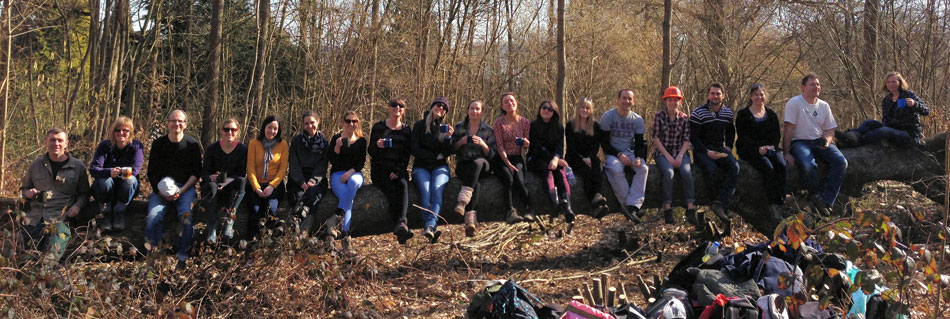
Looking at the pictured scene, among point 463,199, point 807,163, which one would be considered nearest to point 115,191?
point 463,199

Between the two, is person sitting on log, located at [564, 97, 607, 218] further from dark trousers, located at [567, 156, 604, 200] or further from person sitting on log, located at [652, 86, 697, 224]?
person sitting on log, located at [652, 86, 697, 224]

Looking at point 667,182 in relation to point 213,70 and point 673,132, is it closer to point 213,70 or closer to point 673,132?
point 673,132

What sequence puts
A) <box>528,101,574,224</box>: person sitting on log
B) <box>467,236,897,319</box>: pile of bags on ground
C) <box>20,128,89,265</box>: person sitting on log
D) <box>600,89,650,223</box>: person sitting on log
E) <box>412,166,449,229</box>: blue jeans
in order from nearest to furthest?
<box>467,236,897,319</box>: pile of bags on ground < <box>20,128,89,265</box>: person sitting on log < <box>412,166,449,229</box>: blue jeans < <box>528,101,574,224</box>: person sitting on log < <box>600,89,650,223</box>: person sitting on log

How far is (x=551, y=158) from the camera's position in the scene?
21.0ft

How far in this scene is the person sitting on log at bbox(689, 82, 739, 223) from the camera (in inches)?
258

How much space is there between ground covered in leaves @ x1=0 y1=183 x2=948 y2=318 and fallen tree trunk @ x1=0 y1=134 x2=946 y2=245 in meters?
0.33

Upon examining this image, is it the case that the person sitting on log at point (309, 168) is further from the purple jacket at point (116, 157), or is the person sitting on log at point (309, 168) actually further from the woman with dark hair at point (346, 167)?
the purple jacket at point (116, 157)

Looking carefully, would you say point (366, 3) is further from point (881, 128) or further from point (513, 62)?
point (881, 128)

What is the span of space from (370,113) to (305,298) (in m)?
6.41

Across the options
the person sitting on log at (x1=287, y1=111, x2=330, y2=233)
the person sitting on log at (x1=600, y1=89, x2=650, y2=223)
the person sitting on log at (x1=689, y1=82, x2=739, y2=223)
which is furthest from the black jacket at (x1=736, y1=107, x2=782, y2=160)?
the person sitting on log at (x1=287, y1=111, x2=330, y2=233)

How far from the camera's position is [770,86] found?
16656 millimetres

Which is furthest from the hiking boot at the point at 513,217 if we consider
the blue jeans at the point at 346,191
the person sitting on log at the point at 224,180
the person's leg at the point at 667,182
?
the person sitting on log at the point at 224,180

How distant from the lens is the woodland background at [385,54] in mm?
10297

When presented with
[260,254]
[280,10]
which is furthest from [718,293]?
[280,10]
